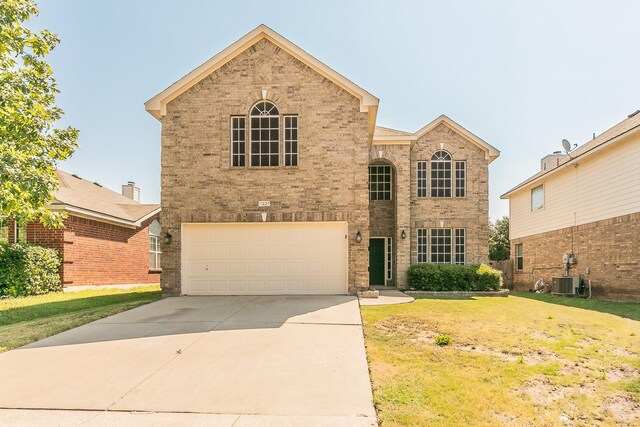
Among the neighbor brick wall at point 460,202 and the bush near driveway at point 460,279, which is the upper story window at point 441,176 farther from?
the bush near driveway at point 460,279

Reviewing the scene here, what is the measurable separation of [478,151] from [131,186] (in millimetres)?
21200

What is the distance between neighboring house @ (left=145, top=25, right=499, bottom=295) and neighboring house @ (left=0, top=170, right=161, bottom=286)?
4.59m

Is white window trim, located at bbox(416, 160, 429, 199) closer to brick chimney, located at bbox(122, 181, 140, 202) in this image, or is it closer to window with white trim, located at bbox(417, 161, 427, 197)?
window with white trim, located at bbox(417, 161, 427, 197)

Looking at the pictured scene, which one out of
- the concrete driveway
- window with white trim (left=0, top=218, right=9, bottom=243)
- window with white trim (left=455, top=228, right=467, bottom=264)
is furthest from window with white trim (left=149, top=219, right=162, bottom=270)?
window with white trim (left=455, top=228, right=467, bottom=264)

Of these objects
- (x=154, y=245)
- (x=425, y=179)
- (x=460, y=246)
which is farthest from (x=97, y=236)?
(x=460, y=246)

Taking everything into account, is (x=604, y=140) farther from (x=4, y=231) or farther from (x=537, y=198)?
(x=4, y=231)

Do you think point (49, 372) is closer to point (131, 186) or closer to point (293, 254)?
point (293, 254)

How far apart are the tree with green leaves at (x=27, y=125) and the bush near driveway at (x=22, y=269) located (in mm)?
2945

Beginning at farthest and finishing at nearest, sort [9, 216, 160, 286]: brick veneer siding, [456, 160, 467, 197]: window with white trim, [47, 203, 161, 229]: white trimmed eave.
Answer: [456, 160, 467, 197]: window with white trim
[9, 216, 160, 286]: brick veneer siding
[47, 203, 161, 229]: white trimmed eave

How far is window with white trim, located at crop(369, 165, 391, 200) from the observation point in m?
18.8

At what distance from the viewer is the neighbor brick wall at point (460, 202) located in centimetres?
1830

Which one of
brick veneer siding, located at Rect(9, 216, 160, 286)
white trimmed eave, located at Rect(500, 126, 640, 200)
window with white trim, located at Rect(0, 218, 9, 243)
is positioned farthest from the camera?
brick veneer siding, located at Rect(9, 216, 160, 286)

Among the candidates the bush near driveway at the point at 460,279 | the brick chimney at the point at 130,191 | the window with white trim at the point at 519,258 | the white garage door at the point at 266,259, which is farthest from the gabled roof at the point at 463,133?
the brick chimney at the point at 130,191

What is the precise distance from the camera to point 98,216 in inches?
656
